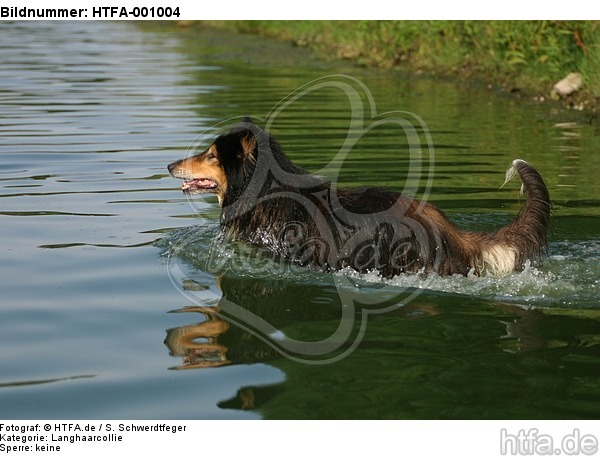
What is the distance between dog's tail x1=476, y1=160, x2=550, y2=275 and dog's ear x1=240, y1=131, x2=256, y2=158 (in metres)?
1.94

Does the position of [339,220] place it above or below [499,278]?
above

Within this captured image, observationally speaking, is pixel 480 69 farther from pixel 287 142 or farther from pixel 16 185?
pixel 16 185

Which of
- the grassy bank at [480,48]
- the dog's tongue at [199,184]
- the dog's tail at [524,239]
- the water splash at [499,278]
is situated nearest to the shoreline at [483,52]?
the grassy bank at [480,48]

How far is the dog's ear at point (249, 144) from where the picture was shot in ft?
24.8

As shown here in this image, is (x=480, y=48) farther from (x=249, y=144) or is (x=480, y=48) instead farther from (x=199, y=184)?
(x=249, y=144)

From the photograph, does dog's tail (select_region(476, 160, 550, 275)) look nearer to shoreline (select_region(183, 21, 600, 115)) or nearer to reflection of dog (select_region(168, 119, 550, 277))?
reflection of dog (select_region(168, 119, 550, 277))

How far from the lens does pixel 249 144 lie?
7.60 metres

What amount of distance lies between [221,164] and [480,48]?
38.9 feet

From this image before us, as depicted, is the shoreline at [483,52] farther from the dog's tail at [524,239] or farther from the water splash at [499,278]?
the dog's tail at [524,239]

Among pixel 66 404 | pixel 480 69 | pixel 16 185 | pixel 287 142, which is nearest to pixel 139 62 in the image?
pixel 480 69

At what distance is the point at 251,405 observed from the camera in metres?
5.09

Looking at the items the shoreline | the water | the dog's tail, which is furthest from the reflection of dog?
the shoreline

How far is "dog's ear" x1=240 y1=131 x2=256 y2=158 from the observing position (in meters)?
7.57

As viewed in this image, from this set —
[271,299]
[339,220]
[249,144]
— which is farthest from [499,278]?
[249,144]
